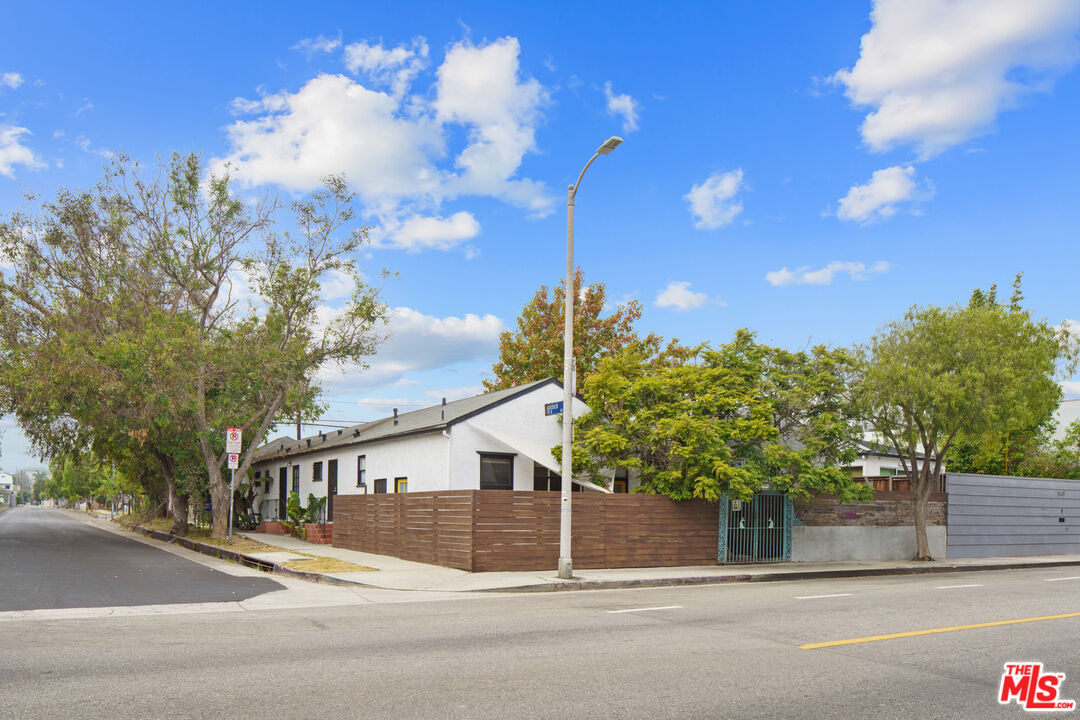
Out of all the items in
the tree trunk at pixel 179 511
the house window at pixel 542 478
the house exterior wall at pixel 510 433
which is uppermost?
the house exterior wall at pixel 510 433

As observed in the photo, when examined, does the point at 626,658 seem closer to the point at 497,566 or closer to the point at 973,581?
the point at 497,566

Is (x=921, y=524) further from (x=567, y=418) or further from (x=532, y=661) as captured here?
(x=532, y=661)

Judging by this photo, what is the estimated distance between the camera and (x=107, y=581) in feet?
51.9

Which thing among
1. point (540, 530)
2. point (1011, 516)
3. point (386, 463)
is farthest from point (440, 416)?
point (1011, 516)

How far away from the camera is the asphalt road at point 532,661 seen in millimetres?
6383

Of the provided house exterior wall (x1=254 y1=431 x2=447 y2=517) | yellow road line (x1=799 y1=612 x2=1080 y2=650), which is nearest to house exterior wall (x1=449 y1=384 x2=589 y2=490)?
house exterior wall (x1=254 y1=431 x2=447 y2=517)

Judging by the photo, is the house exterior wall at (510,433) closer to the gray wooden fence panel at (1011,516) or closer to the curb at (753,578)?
the curb at (753,578)

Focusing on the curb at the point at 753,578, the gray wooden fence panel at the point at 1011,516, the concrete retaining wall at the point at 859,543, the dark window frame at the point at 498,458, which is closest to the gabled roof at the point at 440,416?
the dark window frame at the point at 498,458

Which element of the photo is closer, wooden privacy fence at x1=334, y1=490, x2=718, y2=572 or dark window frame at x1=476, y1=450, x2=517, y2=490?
wooden privacy fence at x1=334, y1=490, x2=718, y2=572

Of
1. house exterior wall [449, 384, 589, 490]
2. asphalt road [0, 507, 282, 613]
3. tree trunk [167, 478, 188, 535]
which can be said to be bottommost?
tree trunk [167, 478, 188, 535]

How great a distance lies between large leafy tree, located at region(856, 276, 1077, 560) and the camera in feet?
70.8

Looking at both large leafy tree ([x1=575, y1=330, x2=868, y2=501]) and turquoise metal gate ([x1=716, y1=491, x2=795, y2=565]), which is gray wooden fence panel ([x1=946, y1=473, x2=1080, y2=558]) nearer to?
large leafy tree ([x1=575, y1=330, x2=868, y2=501])

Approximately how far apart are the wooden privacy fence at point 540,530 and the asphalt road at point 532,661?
201 inches

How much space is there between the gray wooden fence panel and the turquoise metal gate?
26.0 ft
